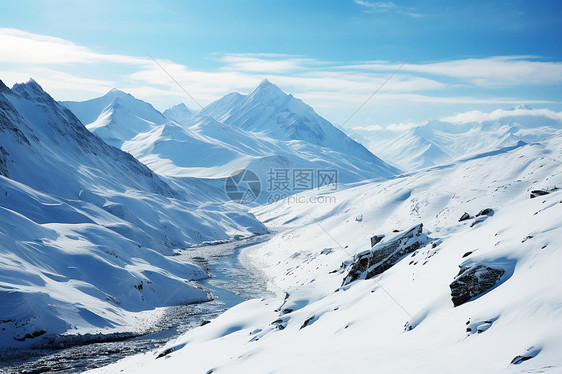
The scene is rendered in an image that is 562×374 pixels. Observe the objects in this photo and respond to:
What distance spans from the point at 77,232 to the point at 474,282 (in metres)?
56.5

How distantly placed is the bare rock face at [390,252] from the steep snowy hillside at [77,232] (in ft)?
79.6

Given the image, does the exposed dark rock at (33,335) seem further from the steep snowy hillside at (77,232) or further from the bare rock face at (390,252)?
the bare rock face at (390,252)

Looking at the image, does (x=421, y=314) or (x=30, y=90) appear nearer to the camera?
(x=421, y=314)

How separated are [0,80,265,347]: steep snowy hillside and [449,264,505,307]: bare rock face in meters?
33.2

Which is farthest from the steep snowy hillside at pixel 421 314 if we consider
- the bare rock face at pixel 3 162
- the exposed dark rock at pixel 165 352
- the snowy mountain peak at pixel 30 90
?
the snowy mountain peak at pixel 30 90

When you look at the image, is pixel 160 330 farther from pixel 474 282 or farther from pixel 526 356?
pixel 526 356

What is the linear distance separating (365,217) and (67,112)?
119m

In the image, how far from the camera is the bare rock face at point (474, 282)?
18.3 metres

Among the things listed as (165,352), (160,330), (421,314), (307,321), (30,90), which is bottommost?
(160,330)

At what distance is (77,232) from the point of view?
6003cm

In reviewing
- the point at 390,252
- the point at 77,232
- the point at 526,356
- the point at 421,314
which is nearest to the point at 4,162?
the point at 77,232

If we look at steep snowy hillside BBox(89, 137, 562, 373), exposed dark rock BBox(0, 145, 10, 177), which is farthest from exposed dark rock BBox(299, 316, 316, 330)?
exposed dark rock BBox(0, 145, 10, 177)

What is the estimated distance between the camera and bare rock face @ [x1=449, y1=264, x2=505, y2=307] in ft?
60.0

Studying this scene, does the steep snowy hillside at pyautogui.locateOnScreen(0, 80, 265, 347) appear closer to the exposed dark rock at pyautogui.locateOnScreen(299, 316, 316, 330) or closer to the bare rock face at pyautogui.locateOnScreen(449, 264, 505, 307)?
the exposed dark rock at pyautogui.locateOnScreen(299, 316, 316, 330)
